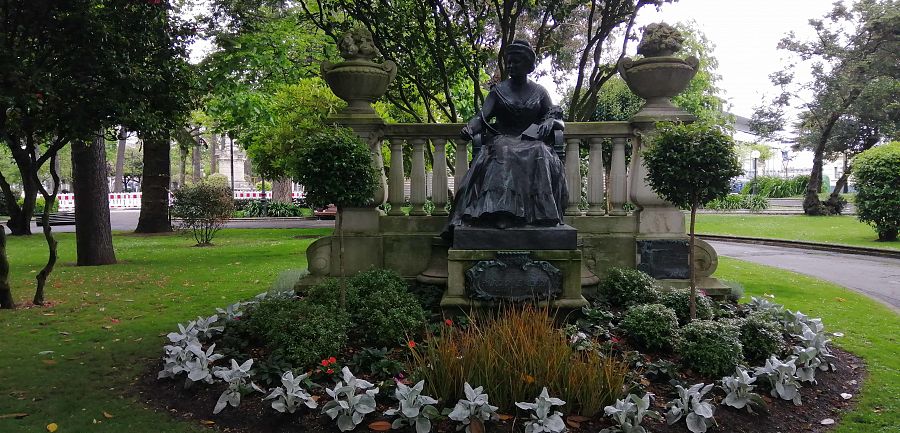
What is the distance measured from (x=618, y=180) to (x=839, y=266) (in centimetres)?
857

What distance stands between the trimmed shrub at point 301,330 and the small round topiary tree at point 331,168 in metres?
0.43

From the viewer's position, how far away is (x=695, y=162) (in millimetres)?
5406

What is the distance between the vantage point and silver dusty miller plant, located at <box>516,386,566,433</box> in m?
3.75

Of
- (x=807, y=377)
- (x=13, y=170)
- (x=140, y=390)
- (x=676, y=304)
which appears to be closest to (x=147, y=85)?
(x=140, y=390)

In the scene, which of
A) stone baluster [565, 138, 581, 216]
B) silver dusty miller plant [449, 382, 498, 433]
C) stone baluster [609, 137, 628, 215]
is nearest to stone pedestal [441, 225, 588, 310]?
stone baluster [565, 138, 581, 216]

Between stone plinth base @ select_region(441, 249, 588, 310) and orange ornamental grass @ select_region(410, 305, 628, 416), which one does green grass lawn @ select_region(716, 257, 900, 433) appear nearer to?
orange ornamental grass @ select_region(410, 305, 628, 416)

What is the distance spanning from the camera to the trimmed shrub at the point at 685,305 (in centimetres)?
593

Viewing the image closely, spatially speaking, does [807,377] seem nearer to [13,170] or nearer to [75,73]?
[75,73]

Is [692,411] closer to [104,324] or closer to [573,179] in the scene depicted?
[573,179]

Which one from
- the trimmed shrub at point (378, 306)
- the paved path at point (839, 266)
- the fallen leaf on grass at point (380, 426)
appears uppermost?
the trimmed shrub at point (378, 306)

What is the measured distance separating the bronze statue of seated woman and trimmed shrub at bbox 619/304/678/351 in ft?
4.00

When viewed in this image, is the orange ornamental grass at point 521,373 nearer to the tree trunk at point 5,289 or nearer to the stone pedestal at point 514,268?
the stone pedestal at point 514,268

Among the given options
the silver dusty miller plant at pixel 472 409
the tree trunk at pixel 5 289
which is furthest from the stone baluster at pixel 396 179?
the tree trunk at pixel 5 289

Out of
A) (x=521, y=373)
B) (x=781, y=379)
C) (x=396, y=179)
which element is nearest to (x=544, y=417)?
(x=521, y=373)
